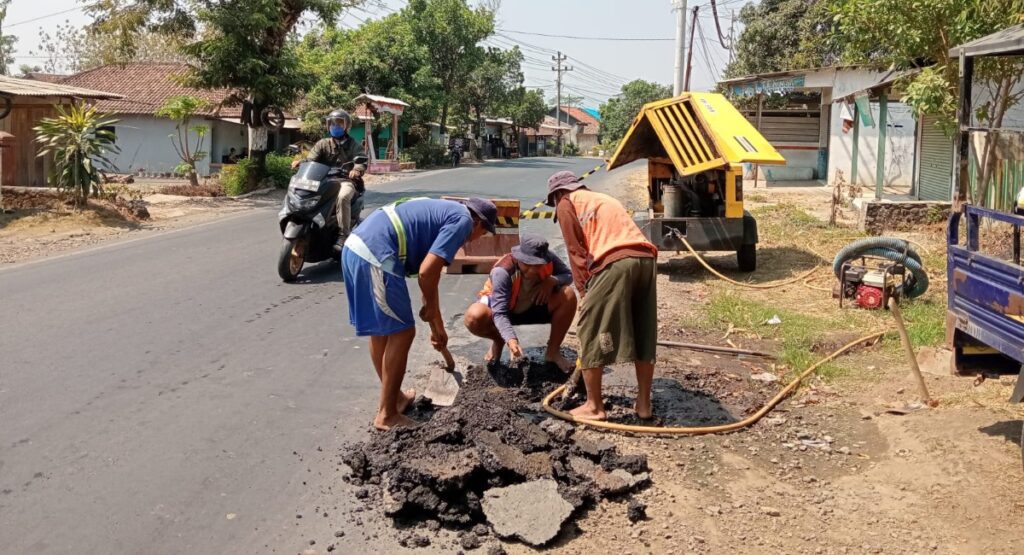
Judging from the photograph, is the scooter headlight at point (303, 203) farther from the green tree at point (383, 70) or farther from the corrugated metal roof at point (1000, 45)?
the green tree at point (383, 70)

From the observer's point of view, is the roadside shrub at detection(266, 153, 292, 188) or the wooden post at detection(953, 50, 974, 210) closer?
the wooden post at detection(953, 50, 974, 210)

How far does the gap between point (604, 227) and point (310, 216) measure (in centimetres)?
508

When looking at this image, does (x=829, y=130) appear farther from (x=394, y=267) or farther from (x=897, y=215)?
(x=394, y=267)

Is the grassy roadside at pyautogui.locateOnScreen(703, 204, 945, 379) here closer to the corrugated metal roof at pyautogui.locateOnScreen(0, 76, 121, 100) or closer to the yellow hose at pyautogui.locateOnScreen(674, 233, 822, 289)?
the yellow hose at pyautogui.locateOnScreen(674, 233, 822, 289)

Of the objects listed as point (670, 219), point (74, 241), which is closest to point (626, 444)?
point (670, 219)

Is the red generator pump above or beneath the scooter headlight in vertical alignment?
beneath

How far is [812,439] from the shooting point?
16.8ft

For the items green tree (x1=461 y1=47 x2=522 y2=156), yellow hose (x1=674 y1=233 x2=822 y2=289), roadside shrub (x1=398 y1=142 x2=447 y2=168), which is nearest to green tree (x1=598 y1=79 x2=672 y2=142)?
green tree (x1=461 y1=47 x2=522 y2=156)

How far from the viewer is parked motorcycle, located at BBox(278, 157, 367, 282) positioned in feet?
30.7

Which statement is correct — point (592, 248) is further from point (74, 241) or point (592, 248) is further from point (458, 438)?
point (74, 241)

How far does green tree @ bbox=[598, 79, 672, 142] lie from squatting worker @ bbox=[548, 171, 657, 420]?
72.1 metres

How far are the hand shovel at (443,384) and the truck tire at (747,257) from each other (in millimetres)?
5832

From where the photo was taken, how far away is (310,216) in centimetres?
941

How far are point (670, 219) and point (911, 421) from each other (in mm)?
5515
